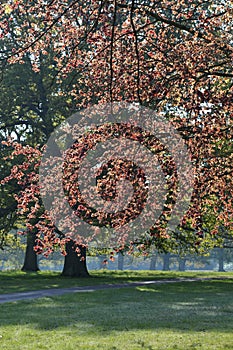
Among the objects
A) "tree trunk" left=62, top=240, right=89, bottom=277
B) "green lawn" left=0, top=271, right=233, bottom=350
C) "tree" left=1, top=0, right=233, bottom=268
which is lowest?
"green lawn" left=0, top=271, right=233, bottom=350

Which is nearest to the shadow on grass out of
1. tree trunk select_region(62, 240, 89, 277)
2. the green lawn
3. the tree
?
the green lawn

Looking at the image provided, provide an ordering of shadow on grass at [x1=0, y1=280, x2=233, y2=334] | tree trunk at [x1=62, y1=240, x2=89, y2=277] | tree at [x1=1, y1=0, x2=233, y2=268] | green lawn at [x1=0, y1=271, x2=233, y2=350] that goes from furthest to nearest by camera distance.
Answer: tree trunk at [x1=62, y1=240, x2=89, y2=277] < shadow on grass at [x1=0, y1=280, x2=233, y2=334] < green lawn at [x1=0, y1=271, x2=233, y2=350] < tree at [x1=1, y1=0, x2=233, y2=268]

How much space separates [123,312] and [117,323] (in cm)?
241

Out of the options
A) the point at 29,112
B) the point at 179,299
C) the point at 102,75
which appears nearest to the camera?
the point at 102,75

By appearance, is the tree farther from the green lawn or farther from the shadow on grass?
the shadow on grass

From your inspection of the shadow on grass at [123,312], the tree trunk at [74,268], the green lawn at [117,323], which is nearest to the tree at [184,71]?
the green lawn at [117,323]

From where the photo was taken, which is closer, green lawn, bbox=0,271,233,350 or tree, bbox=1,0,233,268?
tree, bbox=1,0,233,268

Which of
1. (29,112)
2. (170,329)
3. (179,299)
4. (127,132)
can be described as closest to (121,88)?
(127,132)

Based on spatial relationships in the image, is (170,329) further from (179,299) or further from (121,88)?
(179,299)

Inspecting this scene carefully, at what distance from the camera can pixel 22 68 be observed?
35812 millimetres

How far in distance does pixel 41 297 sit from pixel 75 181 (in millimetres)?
11003

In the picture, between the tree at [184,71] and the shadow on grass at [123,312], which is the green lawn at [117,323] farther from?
the tree at [184,71]

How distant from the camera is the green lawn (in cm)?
1228

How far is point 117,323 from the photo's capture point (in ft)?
49.9
